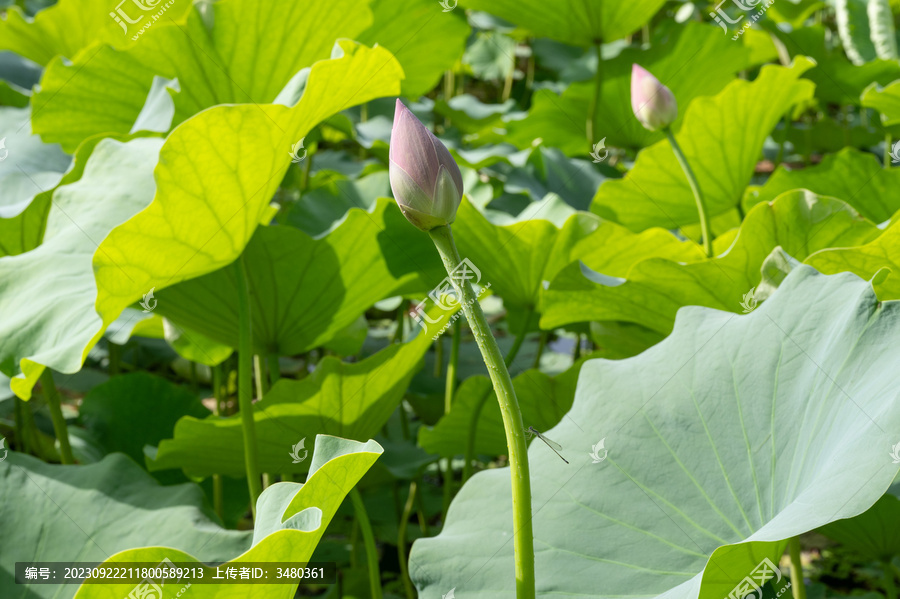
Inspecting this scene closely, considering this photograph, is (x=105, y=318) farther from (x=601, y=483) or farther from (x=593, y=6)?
(x=593, y=6)

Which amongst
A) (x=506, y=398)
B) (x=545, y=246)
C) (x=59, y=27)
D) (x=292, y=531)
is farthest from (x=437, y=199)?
(x=59, y=27)

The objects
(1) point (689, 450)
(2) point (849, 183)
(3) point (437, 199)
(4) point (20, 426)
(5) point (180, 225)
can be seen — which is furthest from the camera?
(4) point (20, 426)

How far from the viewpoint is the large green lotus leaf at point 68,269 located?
993 mm

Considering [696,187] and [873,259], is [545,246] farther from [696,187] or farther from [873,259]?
[873,259]

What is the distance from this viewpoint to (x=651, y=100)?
4.27 feet

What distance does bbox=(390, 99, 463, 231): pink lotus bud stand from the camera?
0.50 metres

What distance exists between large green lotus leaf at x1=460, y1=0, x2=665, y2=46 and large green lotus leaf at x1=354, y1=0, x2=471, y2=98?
0.29ft

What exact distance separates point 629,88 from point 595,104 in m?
0.22

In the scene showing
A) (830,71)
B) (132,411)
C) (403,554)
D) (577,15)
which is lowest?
(403,554)

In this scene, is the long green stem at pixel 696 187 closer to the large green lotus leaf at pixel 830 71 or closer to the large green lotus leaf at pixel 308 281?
the large green lotus leaf at pixel 308 281

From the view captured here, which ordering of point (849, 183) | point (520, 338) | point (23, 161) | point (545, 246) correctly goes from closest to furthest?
point (545, 246) < point (520, 338) < point (849, 183) < point (23, 161)

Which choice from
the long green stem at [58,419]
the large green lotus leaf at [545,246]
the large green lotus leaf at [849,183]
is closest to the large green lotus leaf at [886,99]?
the large green lotus leaf at [849,183]

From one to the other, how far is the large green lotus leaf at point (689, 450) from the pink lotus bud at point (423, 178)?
1.32ft

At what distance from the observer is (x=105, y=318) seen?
3.09 feet
